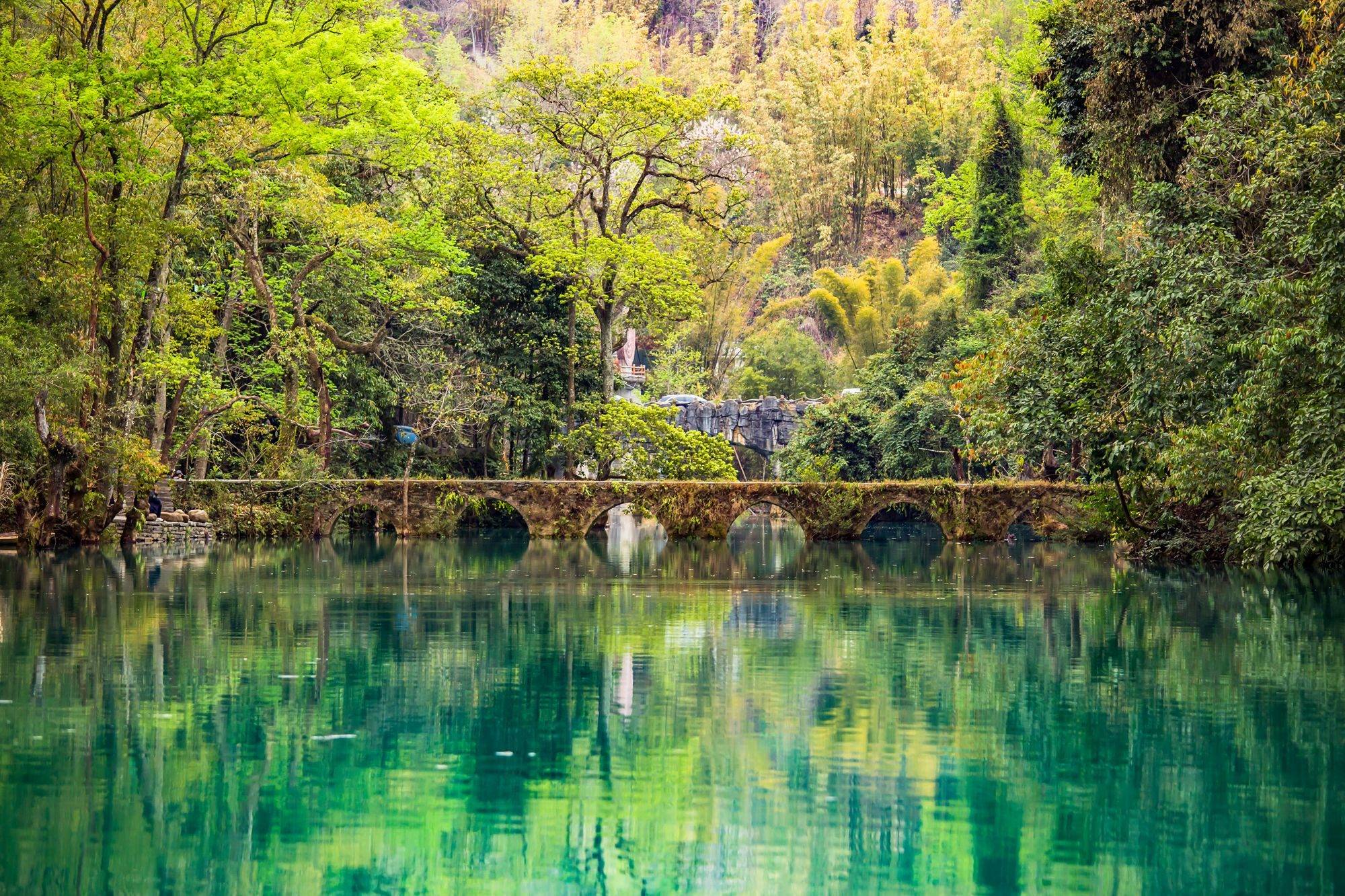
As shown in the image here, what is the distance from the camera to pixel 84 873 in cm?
661

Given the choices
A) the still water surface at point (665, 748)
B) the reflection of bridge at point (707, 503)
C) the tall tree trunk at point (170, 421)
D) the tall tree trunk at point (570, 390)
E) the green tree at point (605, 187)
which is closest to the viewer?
the still water surface at point (665, 748)

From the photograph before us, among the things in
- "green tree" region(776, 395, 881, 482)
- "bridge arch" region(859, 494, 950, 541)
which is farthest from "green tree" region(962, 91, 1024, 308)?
"bridge arch" region(859, 494, 950, 541)

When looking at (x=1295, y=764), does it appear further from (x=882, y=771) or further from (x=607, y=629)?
(x=607, y=629)

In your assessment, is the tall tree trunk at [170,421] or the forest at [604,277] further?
the tall tree trunk at [170,421]

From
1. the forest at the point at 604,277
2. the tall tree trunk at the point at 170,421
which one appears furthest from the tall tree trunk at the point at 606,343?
the tall tree trunk at the point at 170,421

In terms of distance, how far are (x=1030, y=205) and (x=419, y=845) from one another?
1964 inches

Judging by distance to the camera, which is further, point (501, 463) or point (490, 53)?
point (490, 53)

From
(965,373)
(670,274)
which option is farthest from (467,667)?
(670,274)

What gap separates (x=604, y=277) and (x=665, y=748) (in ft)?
115

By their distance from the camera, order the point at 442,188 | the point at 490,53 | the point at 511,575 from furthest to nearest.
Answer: the point at 490,53 < the point at 442,188 < the point at 511,575

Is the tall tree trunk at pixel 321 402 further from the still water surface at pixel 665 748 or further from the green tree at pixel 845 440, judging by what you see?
the still water surface at pixel 665 748

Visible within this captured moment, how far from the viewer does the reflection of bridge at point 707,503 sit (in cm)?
4153

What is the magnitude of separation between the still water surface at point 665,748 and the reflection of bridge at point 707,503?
21.9 m

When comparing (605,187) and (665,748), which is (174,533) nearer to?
(605,187)
